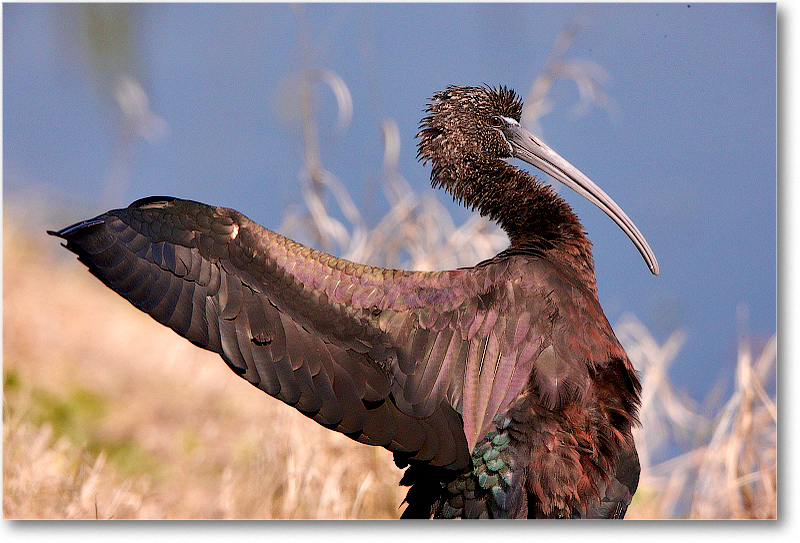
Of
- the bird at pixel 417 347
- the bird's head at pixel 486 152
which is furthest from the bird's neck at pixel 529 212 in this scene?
the bird at pixel 417 347

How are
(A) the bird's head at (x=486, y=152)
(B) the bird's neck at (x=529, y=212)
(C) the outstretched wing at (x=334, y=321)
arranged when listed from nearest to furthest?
1. (C) the outstretched wing at (x=334, y=321)
2. (B) the bird's neck at (x=529, y=212)
3. (A) the bird's head at (x=486, y=152)

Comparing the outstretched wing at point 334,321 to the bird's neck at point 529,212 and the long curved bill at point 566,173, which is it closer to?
the bird's neck at point 529,212

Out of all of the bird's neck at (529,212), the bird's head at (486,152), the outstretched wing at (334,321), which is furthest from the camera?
the bird's head at (486,152)

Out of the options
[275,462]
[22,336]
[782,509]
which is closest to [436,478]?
[782,509]

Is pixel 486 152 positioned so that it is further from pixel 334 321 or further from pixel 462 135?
pixel 334 321

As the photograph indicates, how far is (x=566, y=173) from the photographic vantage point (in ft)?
8.59

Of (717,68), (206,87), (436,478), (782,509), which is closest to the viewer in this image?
(436,478)

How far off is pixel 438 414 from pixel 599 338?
469 millimetres

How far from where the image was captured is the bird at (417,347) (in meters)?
2.11

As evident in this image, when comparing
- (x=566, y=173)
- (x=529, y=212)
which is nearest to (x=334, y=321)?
(x=529, y=212)

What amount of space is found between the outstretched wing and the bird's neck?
214 millimetres

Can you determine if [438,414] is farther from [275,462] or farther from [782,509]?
[275,462]

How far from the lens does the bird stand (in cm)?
211

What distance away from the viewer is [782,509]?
9.27 feet
